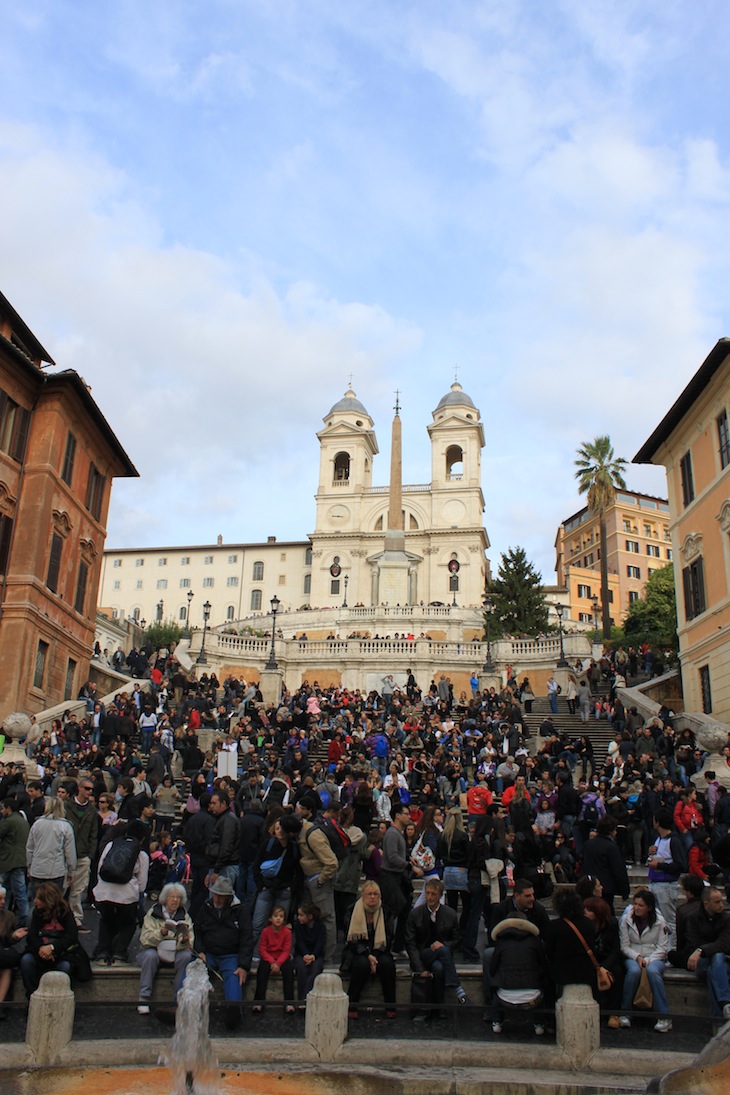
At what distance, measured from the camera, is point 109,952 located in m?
10.3

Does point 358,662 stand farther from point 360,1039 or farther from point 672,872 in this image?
point 360,1039

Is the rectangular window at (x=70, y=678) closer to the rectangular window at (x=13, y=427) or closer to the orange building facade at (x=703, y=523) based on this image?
the rectangular window at (x=13, y=427)

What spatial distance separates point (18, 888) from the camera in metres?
11.3

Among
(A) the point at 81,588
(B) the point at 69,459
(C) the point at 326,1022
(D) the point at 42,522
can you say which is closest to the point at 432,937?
(C) the point at 326,1022

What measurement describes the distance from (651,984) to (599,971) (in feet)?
2.02

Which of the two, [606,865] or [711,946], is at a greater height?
[606,865]

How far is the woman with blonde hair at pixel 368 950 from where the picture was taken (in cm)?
952

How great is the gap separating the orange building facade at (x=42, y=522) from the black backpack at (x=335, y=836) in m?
16.8

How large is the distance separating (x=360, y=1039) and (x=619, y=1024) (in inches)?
96.8

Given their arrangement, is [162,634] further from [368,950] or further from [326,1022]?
[326,1022]

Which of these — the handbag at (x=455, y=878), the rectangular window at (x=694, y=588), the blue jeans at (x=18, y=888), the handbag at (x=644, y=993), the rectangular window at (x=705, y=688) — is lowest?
the handbag at (x=644, y=993)

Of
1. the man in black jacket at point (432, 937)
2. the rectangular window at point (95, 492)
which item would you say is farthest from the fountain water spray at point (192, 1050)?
the rectangular window at point (95, 492)

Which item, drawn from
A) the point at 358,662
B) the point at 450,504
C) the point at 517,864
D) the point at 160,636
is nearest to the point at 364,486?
the point at 450,504

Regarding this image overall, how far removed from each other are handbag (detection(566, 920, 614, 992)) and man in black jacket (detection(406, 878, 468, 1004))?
1421 millimetres
